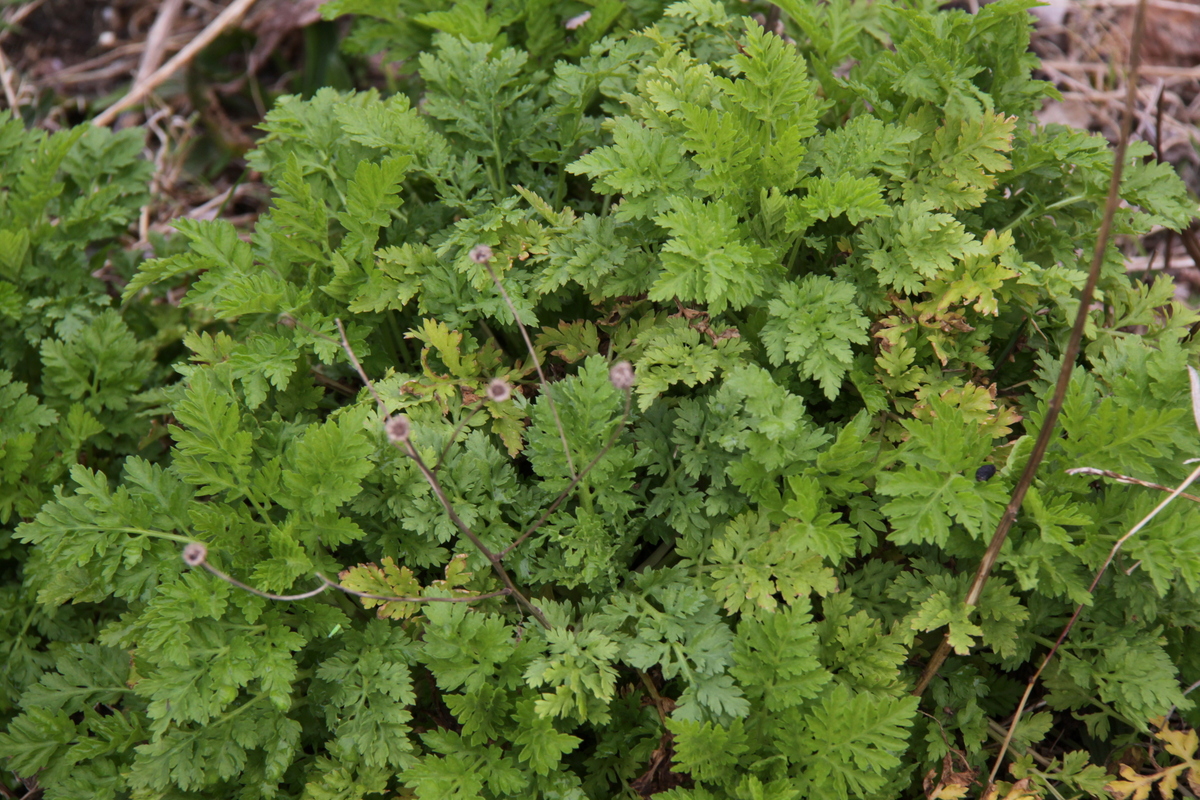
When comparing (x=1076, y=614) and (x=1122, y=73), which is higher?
(x=1122, y=73)

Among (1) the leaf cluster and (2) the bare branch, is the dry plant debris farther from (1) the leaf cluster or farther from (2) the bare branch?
(2) the bare branch

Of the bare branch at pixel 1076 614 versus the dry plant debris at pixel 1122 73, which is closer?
the bare branch at pixel 1076 614

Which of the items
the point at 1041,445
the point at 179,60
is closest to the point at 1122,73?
the point at 1041,445

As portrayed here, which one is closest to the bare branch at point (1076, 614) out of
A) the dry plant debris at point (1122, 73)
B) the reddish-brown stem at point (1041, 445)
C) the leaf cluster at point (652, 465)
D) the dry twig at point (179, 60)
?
the leaf cluster at point (652, 465)

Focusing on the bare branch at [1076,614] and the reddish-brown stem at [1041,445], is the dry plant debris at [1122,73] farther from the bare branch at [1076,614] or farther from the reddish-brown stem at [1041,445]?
the reddish-brown stem at [1041,445]

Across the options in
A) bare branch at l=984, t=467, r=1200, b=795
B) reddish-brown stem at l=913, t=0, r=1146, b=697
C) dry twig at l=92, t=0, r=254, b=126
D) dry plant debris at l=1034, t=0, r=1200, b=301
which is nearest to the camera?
reddish-brown stem at l=913, t=0, r=1146, b=697

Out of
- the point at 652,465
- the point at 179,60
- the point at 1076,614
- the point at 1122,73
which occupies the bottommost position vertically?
the point at 1076,614

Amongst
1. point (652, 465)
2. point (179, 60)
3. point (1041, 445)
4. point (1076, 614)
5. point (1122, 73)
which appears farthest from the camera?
point (179, 60)

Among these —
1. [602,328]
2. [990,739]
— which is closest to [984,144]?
[602,328]

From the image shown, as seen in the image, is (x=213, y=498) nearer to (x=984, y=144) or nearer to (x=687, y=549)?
(x=687, y=549)

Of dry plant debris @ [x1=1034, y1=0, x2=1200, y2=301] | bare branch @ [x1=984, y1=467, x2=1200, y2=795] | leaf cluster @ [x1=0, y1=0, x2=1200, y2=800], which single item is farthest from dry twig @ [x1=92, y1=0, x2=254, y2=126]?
bare branch @ [x1=984, y1=467, x2=1200, y2=795]

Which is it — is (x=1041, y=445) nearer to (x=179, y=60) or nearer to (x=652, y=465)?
(x=652, y=465)
